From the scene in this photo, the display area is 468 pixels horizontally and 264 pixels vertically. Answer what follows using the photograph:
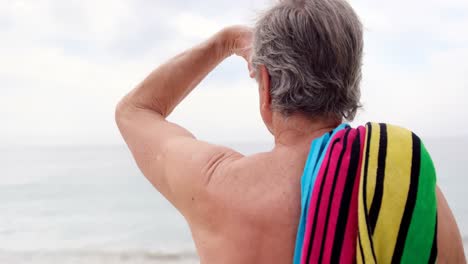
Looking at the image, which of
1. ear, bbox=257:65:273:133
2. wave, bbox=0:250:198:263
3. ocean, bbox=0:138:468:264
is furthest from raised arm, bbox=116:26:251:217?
wave, bbox=0:250:198:263

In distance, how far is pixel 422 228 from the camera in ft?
2.72

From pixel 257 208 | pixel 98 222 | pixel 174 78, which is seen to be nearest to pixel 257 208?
pixel 257 208

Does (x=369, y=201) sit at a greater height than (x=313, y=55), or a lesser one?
lesser

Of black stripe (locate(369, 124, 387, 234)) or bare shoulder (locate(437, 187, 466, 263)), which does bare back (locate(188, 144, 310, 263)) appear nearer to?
black stripe (locate(369, 124, 387, 234))

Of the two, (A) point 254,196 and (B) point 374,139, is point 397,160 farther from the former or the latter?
(A) point 254,196

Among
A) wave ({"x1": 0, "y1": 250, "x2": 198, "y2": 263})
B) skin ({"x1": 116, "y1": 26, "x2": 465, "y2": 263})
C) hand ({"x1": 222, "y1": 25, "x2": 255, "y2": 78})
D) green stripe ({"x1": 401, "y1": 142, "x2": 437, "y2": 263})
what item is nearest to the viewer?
green stripe ({"x1": 401, "y1": 142, "x2": 437, "y2": 263})

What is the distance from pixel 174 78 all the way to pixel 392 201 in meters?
0.67

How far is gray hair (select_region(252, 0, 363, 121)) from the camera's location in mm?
945

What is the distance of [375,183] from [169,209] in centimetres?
→ 844

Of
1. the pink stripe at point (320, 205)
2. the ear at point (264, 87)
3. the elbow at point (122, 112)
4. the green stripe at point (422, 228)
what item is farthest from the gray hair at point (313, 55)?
the elbow at point (122, 112)

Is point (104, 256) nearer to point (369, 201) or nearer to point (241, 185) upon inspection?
point (241, 185)

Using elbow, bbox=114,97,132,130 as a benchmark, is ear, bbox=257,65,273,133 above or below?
above

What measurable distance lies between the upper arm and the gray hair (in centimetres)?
19

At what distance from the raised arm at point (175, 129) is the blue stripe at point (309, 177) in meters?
0.17
